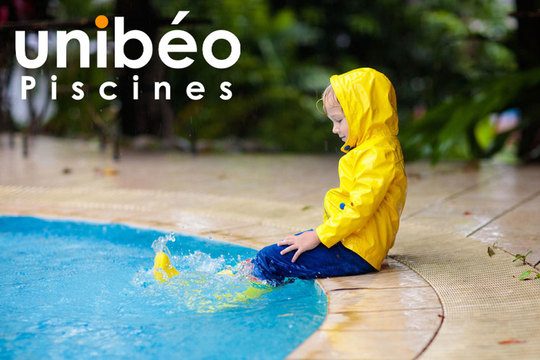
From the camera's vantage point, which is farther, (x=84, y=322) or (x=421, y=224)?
(x=421, y=224)

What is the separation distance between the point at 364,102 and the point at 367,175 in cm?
28

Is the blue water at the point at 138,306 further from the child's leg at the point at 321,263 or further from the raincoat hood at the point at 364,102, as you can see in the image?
the raincoat hood at the point at 364,102

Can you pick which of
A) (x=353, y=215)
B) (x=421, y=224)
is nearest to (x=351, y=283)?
(x=353, y=215)

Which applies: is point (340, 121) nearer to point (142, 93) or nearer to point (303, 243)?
point (303, 243)

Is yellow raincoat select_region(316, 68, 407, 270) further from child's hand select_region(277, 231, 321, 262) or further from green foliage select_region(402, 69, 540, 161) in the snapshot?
green foliage select_region(402, 69, 540, 161)

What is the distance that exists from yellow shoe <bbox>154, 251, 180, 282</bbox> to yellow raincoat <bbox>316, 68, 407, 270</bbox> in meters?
0.74

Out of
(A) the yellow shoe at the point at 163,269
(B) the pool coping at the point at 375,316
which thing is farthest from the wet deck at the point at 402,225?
(A) the yellow shoe at the point at 163,269

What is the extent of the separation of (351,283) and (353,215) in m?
0.27

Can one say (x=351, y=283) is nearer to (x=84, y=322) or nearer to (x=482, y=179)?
(x=84, y=322)

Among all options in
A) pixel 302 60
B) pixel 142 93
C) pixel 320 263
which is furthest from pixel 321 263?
pixel 302 60

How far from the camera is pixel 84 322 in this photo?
2.95 m

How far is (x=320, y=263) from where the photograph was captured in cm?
305

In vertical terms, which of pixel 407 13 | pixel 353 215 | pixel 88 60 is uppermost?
pixel 407 13

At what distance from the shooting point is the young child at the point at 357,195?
294 cm
